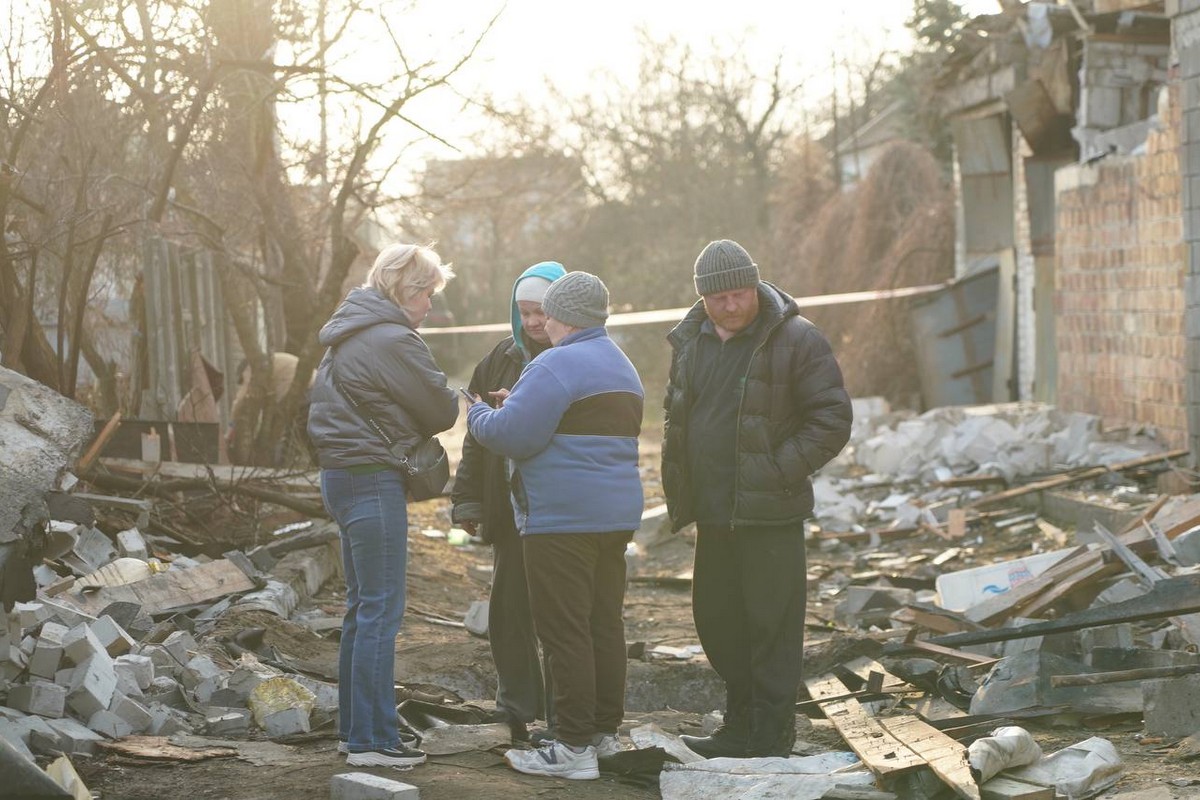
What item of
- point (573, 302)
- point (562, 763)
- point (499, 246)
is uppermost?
point (499, 246)

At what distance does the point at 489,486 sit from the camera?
5.76 meters

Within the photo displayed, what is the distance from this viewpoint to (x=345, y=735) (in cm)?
514

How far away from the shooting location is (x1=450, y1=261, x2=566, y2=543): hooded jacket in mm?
5746

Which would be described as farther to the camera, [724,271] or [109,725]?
[724,271]

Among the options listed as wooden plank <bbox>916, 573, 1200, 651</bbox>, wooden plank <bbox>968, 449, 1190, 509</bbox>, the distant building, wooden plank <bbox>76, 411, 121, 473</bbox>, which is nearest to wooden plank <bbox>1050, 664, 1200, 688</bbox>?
wooden plank <bbox>916, 573, 1200, 651</bbox>

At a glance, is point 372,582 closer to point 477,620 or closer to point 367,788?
point 367,788

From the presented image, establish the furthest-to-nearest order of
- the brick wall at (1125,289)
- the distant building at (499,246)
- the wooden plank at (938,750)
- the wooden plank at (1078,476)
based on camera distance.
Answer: the distant building at (499,246)
the brick wall at (1125,289)
the wooden plank at (1078,476)
the wooden plank at (938,750)

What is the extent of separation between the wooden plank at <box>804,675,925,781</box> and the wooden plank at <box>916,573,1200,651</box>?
2.85 feet

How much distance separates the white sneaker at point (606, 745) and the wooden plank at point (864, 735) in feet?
2.78

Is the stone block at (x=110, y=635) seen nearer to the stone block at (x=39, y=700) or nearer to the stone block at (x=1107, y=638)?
the stone block at (x=39, y=700)

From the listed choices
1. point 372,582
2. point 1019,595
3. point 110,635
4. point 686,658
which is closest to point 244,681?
point 110,635

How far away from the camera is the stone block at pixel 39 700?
200 inches

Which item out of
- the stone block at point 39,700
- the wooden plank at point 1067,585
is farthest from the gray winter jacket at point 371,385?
the wooden plank at point 1067,585

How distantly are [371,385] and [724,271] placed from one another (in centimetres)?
136
